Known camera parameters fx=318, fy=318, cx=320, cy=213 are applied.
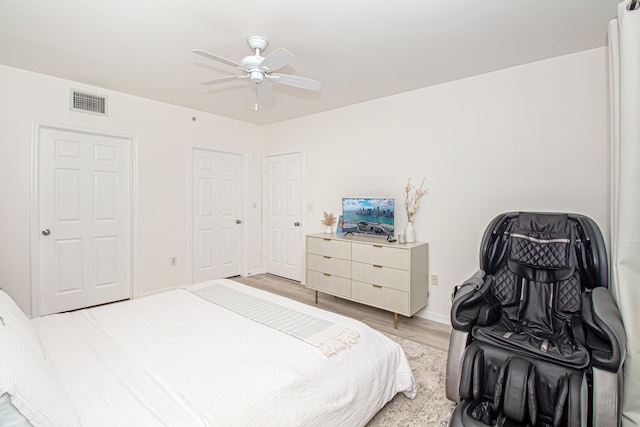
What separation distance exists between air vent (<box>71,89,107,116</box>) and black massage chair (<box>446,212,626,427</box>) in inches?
158

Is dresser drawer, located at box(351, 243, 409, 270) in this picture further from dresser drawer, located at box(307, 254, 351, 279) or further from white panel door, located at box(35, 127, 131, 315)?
white panel door, located at box(35, 127, 131, 315)

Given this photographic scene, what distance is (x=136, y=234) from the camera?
3865 mm

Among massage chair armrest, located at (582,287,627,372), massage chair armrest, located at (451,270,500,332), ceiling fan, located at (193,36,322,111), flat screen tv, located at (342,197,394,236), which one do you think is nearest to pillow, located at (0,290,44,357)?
ceiling fan, located at (193,36,322,111)

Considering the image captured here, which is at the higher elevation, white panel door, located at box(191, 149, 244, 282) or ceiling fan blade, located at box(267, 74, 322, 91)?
ceiling fan blade, located at box(267, 74, 322, 91)

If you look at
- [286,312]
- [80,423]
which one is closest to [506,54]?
[286,312]

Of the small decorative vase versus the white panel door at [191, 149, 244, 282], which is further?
the white panel door at [191, 149, 244, 282]

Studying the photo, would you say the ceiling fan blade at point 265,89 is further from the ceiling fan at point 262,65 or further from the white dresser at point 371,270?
the white dresser at point 371,270

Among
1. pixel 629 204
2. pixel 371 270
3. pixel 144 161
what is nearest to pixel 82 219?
pixel 144 161

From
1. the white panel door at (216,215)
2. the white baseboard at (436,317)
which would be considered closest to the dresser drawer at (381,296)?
the white baseboard at (436,317)

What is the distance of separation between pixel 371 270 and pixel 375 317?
0.54 m

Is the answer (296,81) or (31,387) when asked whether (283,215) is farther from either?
(31,387)

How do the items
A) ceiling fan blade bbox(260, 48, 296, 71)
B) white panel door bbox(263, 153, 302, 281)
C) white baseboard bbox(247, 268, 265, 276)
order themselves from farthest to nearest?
white baseboard bbox(247, 268, 265, 276) → white panel door bbox(263, 153, 302, 281) → ceiling fan blade bbox(260, 48, 296, 71)

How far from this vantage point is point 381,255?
327cm

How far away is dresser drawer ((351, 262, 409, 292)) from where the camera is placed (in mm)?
3123
